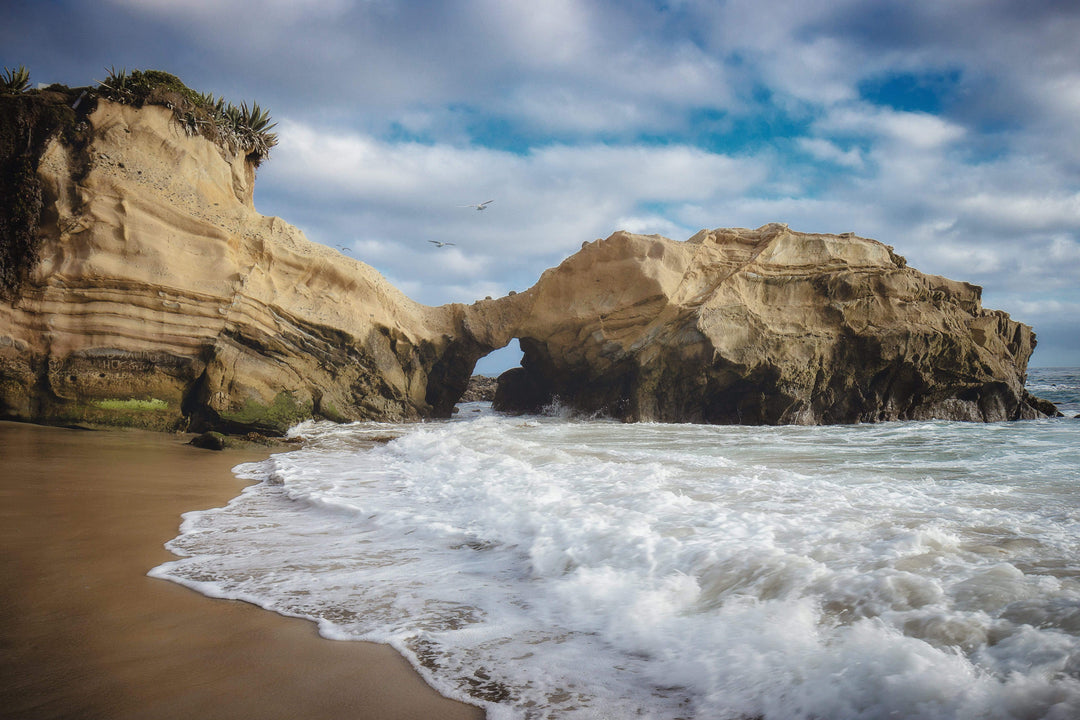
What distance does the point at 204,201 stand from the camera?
36.6 ft

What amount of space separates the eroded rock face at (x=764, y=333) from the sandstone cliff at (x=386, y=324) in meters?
0.05

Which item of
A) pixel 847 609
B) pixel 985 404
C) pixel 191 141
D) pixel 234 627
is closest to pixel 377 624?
pixel 234 627

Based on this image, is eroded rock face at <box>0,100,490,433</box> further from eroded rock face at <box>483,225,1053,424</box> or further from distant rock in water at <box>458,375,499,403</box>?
distant rock in water at <box>458,375,499,403</box>

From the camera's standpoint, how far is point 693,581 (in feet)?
10.2

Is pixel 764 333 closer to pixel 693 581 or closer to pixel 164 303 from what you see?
pixel 693 581

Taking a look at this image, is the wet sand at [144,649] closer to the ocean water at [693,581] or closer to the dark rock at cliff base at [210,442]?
the ocean water at [693,581]

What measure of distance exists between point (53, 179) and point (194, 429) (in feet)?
15.2

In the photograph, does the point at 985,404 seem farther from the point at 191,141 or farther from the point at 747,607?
the point at 191,141

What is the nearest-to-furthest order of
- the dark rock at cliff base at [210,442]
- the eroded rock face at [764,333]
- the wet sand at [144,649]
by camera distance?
the wet sand at [144,649] < the dark rock at cliff base at [210,442] < the eroded rock face at [764,333]

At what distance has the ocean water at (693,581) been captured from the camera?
7.07 ft

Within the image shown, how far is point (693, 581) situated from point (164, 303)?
10152 millimetres

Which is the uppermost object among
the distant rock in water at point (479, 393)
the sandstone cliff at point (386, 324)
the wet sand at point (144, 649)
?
the sandstone cliff at point (386, 324)

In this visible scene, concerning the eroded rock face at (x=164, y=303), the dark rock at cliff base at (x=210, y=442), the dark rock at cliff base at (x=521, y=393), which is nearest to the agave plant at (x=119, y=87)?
the eroded rock face at (x=164, y=303)

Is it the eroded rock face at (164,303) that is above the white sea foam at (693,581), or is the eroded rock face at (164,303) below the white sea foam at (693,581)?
above
